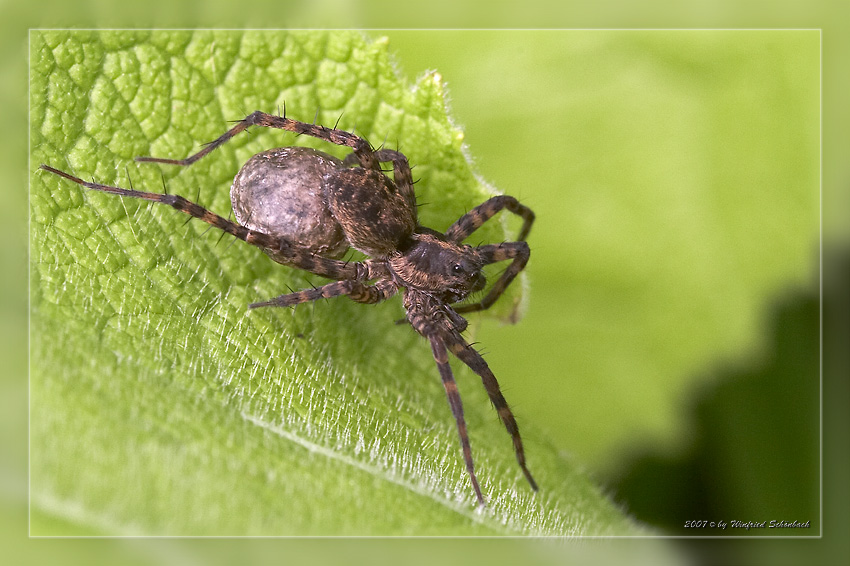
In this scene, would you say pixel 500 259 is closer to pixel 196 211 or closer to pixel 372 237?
pixel 372 237

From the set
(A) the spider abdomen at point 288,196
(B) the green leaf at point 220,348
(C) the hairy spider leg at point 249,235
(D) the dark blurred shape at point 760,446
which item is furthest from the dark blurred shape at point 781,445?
(A) the spider abdomen at point 288,196

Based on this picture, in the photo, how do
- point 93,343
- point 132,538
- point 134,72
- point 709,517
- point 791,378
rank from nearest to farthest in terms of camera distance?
point 93,343 < point 132,538 < point 134,72 < point 709,517 < point 791,378

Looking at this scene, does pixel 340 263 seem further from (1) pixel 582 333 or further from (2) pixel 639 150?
(2) pixel 639 150

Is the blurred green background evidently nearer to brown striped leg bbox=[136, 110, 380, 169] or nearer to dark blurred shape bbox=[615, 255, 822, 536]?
dark blurred shape bbox=[615, 255, 822, 536]

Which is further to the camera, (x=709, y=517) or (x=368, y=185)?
(x=709, y=517)

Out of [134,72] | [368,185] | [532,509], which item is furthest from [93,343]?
[532,509]

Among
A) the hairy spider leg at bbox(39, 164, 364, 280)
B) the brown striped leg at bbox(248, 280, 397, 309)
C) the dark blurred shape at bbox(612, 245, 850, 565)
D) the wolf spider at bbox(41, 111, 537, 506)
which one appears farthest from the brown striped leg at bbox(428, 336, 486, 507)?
the dark blurred shape at bbox(612, 245, 850, 565)

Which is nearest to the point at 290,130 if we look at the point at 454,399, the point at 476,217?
the point at 476,217
